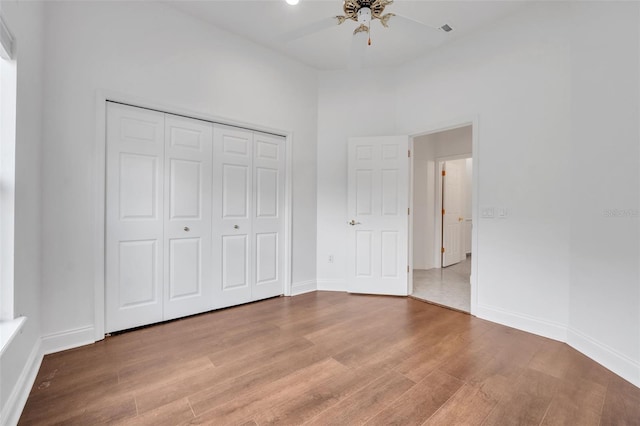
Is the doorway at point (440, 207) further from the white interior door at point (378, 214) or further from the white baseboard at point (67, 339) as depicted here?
the white baseboard at point (67, 339)

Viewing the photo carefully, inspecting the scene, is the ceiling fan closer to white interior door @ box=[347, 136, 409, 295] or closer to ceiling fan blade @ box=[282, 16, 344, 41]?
ceiling fan blade @ box=[282, 16, 344, 41]

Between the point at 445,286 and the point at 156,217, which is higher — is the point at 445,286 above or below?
below

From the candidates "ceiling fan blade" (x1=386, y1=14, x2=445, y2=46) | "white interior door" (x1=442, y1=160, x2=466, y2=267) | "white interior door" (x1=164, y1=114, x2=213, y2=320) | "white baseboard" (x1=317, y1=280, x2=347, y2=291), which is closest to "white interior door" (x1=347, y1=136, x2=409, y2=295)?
"white baseboard" (x1=317, y1=280, x2=347, y2=291)

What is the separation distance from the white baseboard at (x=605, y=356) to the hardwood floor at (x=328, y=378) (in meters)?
0.06

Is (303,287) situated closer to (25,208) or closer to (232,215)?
(232,215)

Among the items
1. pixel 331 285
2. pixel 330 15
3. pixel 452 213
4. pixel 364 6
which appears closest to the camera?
pixel 364 6

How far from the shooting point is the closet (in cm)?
248

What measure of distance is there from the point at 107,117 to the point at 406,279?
360 centimetres

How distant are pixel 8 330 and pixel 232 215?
6.27 ft

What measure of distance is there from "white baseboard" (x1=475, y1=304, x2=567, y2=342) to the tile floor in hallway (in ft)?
0.73

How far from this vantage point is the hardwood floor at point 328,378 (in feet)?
4.97

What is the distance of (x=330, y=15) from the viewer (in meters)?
2.74

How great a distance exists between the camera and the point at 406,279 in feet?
11.9

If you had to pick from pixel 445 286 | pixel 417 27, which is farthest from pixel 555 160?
pixel 445 286
